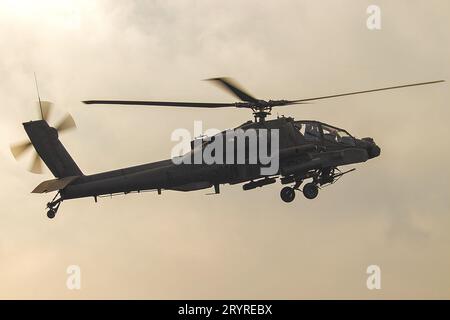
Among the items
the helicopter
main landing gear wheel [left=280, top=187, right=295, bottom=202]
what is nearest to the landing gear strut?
the helicopter

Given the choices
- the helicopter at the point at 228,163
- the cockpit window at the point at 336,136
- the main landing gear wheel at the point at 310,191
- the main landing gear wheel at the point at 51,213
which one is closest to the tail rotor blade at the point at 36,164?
the helicopter at the point at 228,163

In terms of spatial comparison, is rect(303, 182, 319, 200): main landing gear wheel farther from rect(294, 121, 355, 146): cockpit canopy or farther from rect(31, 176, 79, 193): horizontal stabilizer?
rect(31, 176, 79, 193): horizontal stabilizer

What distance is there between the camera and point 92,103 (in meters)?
31.5

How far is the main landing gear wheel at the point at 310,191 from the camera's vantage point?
119 ft

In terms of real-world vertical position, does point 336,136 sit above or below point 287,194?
above

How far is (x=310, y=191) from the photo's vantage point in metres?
36.4

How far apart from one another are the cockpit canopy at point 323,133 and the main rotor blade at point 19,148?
14.0 metres

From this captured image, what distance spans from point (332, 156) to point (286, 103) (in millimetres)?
3703

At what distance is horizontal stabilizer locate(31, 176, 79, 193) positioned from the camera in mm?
34719

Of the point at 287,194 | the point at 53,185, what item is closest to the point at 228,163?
the point at 287,194

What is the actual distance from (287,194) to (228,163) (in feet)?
12.2

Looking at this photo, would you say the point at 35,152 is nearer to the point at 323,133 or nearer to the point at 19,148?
the point at 19,148

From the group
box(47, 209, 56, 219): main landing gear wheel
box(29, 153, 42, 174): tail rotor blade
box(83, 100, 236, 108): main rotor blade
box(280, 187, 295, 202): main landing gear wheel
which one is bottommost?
box(47, 209, 56, 219): main landing gear wheel

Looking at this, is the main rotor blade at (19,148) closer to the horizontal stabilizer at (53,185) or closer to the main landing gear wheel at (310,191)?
the horizontal stabilizer at (53,185)
